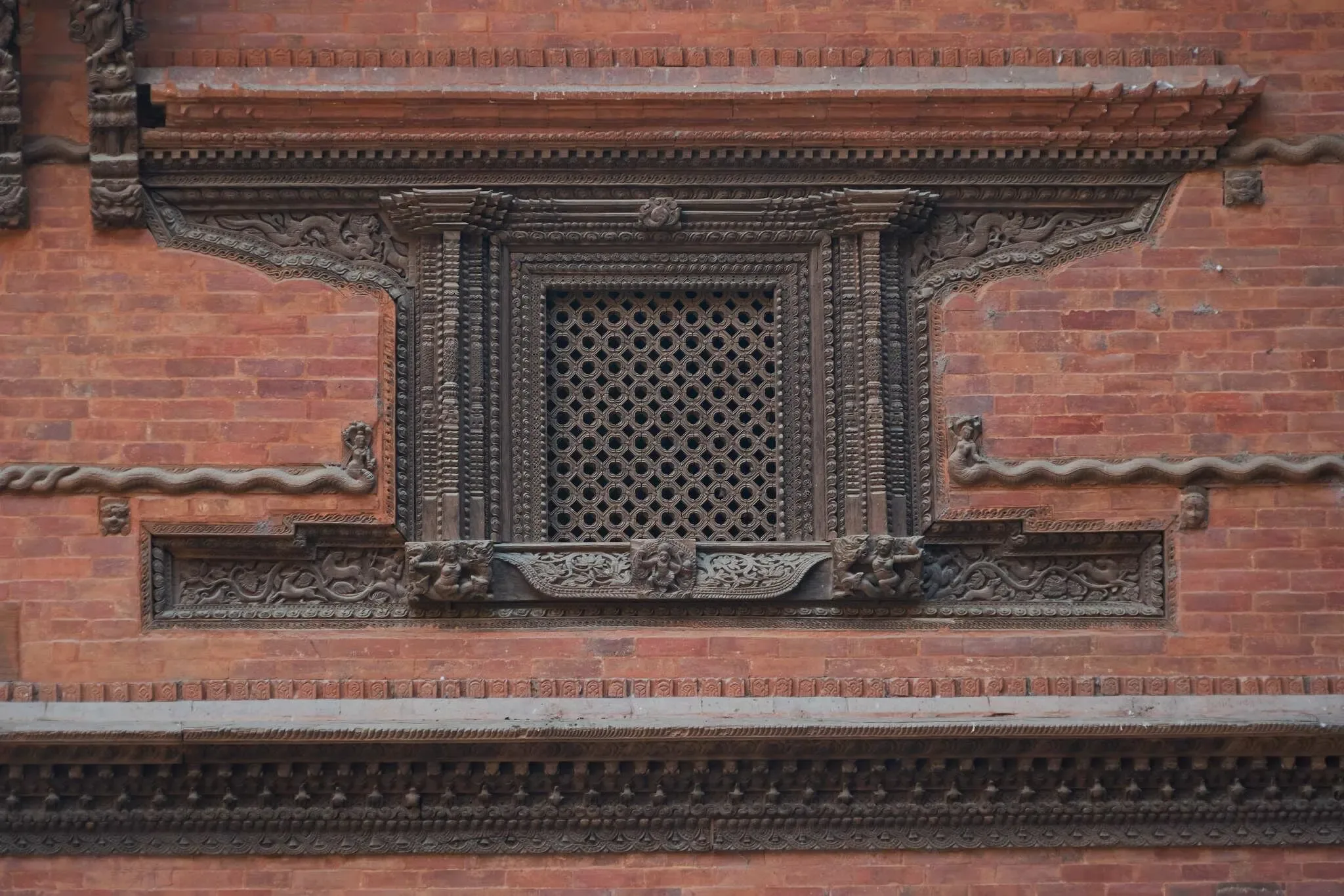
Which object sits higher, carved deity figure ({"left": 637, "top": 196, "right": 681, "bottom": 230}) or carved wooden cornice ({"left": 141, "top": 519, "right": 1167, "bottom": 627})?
carved deity figure ({"left": 637, "top": 196, "right": 681, "bottom": 230})

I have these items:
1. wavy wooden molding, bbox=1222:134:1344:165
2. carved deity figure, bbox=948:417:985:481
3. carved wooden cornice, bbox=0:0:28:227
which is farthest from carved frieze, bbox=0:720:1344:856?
wavy wooden molding, bbox=1222:134:1344:165

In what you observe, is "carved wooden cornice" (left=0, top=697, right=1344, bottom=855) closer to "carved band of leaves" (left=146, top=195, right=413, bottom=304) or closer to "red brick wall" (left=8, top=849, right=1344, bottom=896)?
"red brick wall" (left=8, top=849, right=1344, bottom=896)

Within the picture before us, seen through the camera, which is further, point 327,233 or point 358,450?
point 327,233

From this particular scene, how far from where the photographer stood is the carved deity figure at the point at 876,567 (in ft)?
45.1

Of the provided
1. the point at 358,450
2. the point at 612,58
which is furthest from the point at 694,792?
the point at 612,58

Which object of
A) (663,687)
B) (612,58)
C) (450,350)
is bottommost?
(663,687)

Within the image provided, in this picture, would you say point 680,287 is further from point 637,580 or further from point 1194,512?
point 1194,512

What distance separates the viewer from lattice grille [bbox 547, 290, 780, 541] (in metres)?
14.1

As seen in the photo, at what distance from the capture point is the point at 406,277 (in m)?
14.2

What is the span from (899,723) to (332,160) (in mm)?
3621

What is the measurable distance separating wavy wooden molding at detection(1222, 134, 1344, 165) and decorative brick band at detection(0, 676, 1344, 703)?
2.39 metres

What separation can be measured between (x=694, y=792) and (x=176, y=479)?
2.66 metres

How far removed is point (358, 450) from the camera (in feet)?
45.4

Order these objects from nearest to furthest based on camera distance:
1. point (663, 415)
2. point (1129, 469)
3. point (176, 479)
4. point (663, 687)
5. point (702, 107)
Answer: point (663, 687), point (176, 479), point (1129, 469), point (702, 107), point (663, 415)
